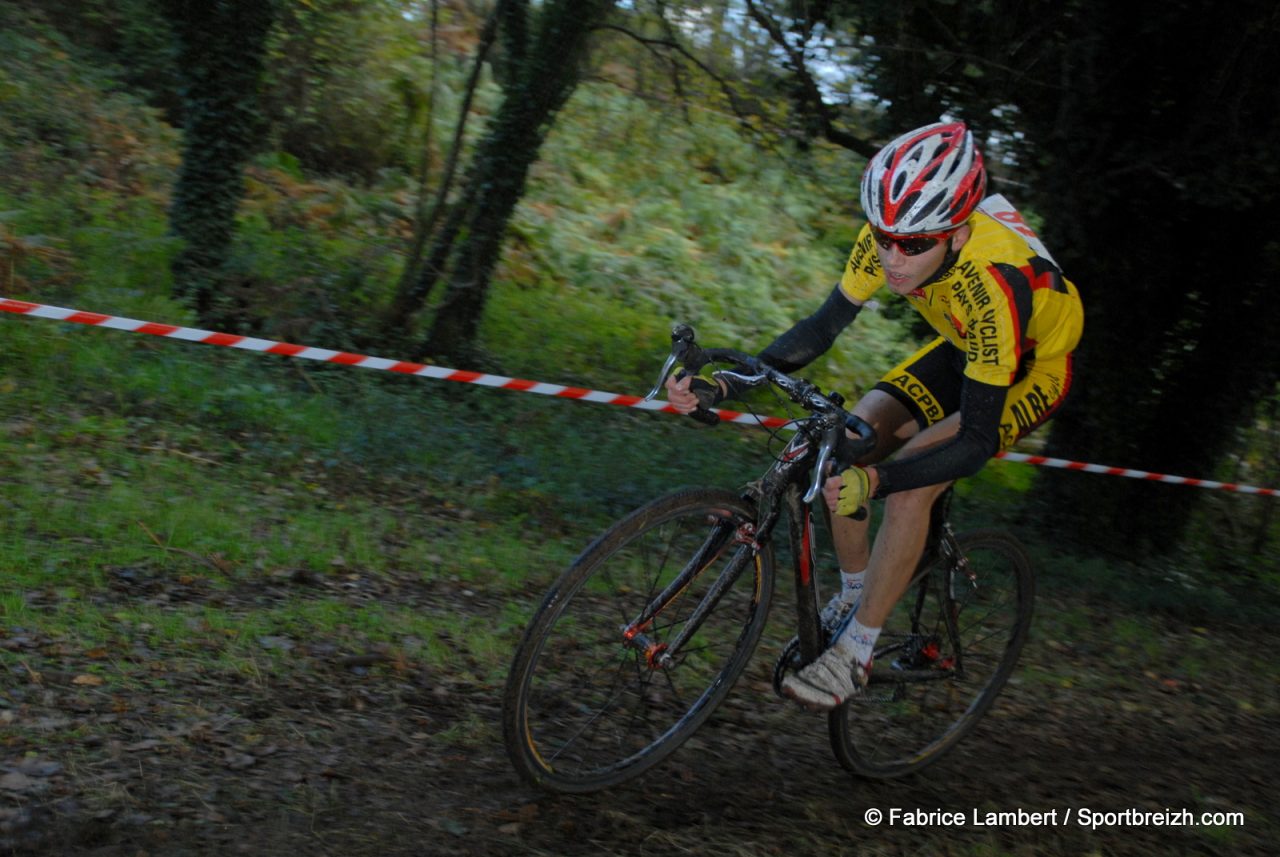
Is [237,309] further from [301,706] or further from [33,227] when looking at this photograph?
[301,706]

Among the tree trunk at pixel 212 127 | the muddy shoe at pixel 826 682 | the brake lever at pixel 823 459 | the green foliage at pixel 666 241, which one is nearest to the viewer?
the brake lever at pixel 823 459

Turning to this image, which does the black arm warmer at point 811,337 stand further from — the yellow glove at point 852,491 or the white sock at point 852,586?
the white sock at point 852,586

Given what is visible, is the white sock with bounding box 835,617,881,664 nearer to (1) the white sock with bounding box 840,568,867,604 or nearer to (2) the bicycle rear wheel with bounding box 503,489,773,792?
(1) the white sock with bounding box 840,568,867,604

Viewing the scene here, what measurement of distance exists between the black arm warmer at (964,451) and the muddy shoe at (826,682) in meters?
0.69

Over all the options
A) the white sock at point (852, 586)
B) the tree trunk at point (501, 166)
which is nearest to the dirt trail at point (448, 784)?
the white sock at point (852, 586)

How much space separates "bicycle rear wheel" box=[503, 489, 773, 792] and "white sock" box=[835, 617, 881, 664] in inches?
13.9

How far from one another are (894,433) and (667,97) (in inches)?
220

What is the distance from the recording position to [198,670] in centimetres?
427

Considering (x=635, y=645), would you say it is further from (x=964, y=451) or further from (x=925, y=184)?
(x=925, y=184)

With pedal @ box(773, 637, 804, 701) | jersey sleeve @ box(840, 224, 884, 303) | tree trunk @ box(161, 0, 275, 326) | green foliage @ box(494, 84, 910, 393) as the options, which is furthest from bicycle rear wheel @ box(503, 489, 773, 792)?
green foliage @ box(494, 84, 910, 393)

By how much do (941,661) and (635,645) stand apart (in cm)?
161

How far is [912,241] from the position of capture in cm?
389

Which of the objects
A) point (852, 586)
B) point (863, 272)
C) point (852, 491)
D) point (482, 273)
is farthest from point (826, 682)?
point (482, 273)

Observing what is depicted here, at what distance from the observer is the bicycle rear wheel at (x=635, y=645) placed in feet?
11.7
